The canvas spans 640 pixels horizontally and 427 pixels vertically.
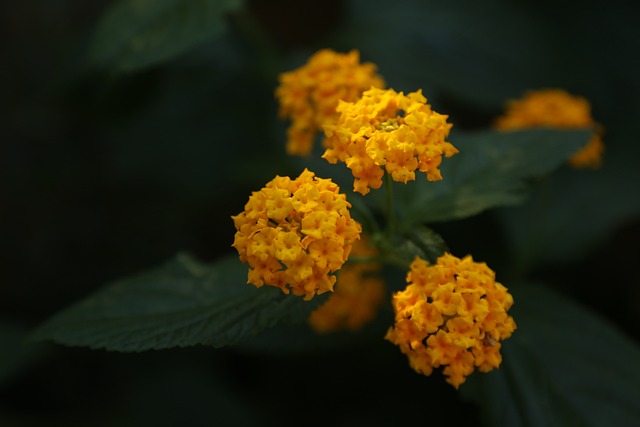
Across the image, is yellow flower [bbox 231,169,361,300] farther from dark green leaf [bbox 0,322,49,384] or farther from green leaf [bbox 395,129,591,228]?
dark green leaf [bbox 0,322,49,384]

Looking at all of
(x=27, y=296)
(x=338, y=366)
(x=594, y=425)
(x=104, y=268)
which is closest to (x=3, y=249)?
(x=27, y=296)

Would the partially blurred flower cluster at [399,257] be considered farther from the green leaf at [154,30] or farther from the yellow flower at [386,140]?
the green leaf at [154,30]

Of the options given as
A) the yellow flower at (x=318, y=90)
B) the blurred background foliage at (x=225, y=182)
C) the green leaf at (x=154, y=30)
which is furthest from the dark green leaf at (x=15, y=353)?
the yellow flower at (x=318, y=90)

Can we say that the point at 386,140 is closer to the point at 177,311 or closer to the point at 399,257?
the point at 399,257

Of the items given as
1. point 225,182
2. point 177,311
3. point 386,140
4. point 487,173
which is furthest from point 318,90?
point 225,182

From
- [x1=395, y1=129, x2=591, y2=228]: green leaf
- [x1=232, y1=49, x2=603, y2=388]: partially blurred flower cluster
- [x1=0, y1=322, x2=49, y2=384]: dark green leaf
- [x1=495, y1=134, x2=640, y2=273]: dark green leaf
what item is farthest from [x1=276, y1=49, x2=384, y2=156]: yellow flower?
[x1=0, y1=322, x2=49, y2=384]: dark green leaf

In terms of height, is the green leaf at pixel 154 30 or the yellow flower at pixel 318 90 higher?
the green leaf at pixel 154 30
